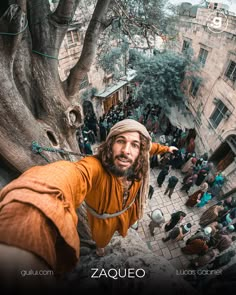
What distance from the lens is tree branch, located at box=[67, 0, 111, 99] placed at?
2.45 meters

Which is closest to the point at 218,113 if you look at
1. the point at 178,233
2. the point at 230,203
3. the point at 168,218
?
the point at 230,203

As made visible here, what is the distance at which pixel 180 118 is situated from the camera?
977 centimetres

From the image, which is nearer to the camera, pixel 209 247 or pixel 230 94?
pixel 209 247

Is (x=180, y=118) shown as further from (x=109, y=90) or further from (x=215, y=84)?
(x=109, y=90)

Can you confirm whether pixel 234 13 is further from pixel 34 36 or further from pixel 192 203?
pixel 34 36

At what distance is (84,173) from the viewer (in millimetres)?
1514

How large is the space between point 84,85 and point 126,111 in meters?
3.63

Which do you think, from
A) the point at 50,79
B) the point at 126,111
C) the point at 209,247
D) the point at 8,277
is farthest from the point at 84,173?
the point at 126,111

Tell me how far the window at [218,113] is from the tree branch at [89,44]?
742 cm

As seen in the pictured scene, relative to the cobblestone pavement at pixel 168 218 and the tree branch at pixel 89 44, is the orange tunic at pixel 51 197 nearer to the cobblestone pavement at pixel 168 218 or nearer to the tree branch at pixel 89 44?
the tree branch at pixel 89 44

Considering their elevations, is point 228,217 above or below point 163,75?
below

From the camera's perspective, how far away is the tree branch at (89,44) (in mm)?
2453

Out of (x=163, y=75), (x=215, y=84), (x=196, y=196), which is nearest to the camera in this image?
(x=196, y=196)

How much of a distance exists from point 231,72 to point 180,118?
332 centimetres
